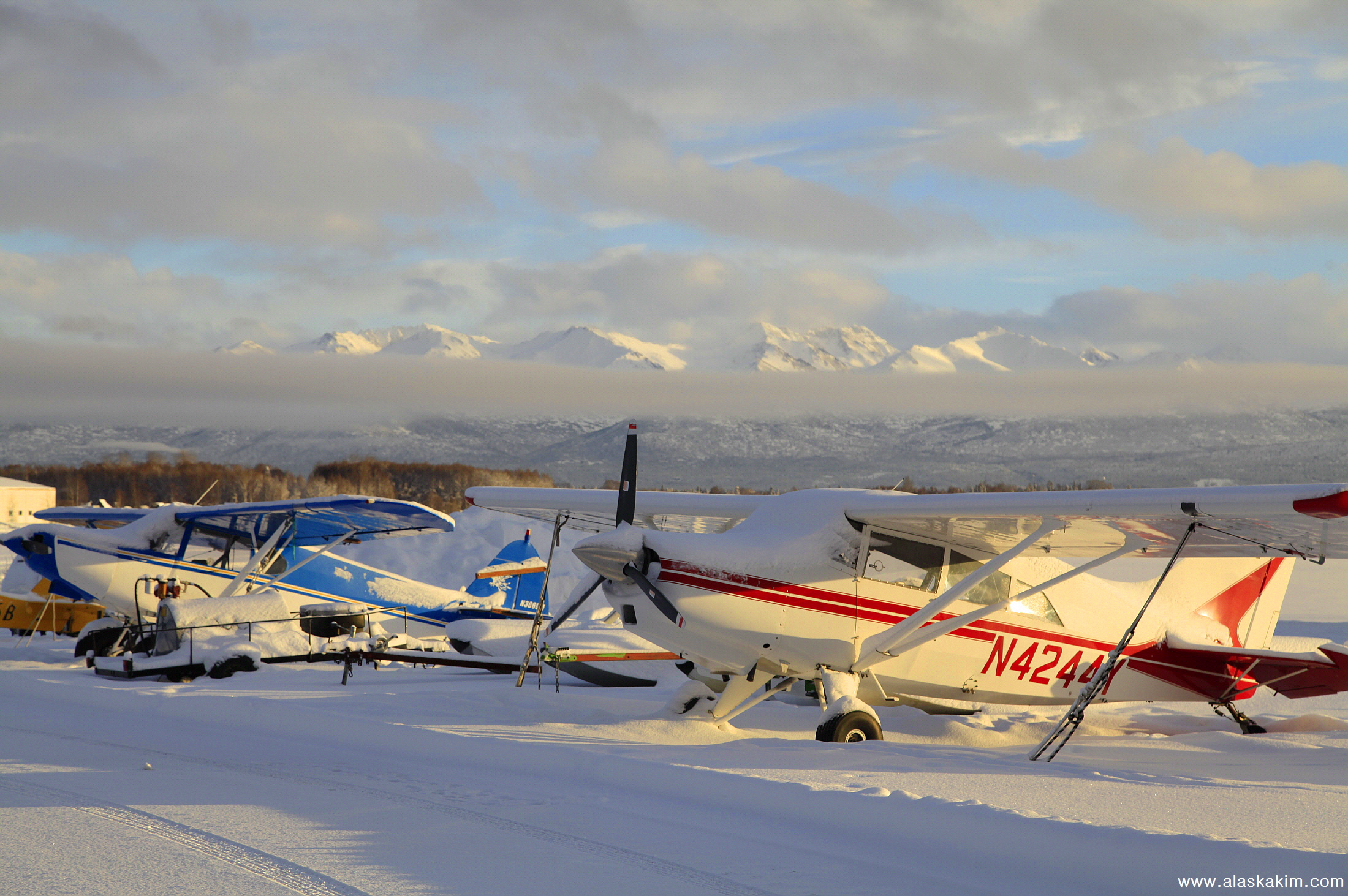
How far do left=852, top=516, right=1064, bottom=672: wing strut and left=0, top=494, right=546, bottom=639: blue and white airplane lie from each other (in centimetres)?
759

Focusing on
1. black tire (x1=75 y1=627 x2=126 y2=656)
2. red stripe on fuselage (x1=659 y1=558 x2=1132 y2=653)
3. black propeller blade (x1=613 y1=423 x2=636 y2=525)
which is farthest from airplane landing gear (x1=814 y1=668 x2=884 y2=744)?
black tire (x1=75 y1=627 x2=126 y2=656)

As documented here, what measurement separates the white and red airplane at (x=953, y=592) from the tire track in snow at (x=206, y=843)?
3.57 m

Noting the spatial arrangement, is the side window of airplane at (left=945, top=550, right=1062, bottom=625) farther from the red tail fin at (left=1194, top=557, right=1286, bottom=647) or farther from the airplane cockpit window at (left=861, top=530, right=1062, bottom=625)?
the red tail fin at (left=1194, top=557, right=1286, bottom=647)

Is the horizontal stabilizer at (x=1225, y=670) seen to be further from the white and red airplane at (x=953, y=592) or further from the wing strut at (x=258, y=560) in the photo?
the wing strut at (x=258, y=560)

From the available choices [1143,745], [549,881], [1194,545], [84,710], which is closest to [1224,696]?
[1143,745]

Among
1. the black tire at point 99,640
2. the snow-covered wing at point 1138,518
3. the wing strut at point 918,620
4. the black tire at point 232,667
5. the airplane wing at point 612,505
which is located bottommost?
the black tire at point 99,640

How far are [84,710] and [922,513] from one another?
8.08m

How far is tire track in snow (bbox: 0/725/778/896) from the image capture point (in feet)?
14.6

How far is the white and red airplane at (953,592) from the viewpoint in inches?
318

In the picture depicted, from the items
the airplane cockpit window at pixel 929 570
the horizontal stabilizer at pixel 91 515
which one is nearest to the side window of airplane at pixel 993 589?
the airplane cockpit window at pixel 929 570

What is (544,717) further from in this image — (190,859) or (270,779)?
(190,859)

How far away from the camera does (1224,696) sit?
426 inches

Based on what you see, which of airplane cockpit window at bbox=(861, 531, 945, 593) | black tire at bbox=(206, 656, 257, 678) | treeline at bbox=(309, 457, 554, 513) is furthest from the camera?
treeline at bbox=(309, 457, 554, 513)

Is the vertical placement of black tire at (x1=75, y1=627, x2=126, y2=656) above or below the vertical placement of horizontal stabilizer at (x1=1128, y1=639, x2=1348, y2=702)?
below
